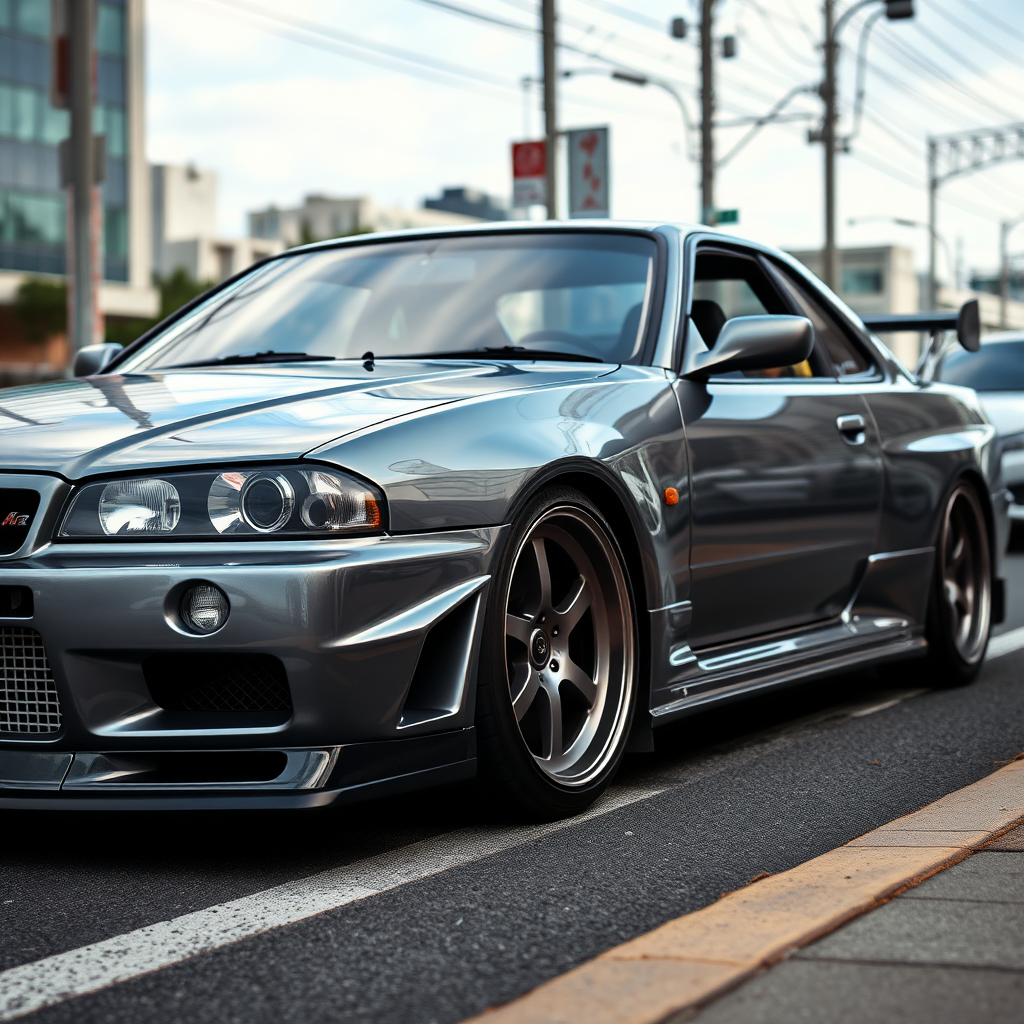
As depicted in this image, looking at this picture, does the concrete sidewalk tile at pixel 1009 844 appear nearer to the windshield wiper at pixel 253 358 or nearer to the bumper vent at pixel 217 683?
the bumper vent at pixel 217 683

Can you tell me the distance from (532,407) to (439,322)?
964 millimetres

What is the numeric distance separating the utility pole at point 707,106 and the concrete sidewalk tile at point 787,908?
21050 millimetres

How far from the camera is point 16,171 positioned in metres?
53.4

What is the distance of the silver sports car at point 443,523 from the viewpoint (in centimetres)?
318

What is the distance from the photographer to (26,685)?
129 inches

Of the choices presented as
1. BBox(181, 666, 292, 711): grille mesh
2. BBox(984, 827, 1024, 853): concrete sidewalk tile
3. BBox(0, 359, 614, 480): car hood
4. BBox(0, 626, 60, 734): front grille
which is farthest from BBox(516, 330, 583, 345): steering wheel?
BBox(984, 827, 1024, 853): concrete sidewalk tile

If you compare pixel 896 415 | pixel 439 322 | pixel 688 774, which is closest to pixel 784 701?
pixel 896 415

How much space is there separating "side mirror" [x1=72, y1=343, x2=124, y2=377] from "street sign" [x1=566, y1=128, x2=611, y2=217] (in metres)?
12.9

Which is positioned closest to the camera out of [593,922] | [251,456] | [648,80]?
[593,922]

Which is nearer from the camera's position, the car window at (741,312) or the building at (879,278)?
the car window at (741,312)

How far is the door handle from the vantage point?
5.11 m

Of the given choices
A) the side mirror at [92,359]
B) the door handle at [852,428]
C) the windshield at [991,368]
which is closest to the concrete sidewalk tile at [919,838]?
the door handle at [852,428]

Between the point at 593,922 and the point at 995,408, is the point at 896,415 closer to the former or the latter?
the point at 593,922

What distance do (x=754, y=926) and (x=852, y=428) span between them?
275cm
